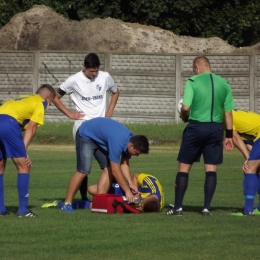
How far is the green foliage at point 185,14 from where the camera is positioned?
36.1m

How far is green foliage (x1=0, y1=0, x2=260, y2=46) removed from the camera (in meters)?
36.1

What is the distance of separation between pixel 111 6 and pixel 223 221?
24832mm

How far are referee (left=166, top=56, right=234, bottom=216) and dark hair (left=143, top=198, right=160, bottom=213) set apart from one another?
435mm

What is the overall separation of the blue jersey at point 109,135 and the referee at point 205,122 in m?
0.75

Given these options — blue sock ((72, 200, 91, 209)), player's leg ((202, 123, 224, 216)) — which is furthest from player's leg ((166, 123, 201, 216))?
blue sock ((72, 200, 91, 209))

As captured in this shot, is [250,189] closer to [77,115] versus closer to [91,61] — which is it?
[77,115]

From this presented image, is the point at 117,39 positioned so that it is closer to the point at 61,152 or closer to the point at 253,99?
the point at 253,99

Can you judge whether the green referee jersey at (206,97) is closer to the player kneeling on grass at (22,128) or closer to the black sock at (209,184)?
the black sock at (209,184)

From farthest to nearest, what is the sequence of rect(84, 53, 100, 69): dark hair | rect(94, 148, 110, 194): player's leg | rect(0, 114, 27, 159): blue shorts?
1. rect(84, 53, 100, 69): dark hair
2. rect(94, 148, 110, 194): player's leg
3. rect(0, 114, 27, 159): blue shorts

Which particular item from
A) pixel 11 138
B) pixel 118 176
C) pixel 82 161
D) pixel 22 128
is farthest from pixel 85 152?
pixel 11 138

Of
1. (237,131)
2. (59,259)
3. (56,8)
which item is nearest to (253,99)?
(56,8)

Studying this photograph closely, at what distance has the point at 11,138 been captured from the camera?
41.0 feet

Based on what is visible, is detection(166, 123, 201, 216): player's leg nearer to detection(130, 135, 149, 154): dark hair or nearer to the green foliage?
detection(130, 135, 149, 154): dark hair

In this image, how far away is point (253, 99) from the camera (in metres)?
30.2
